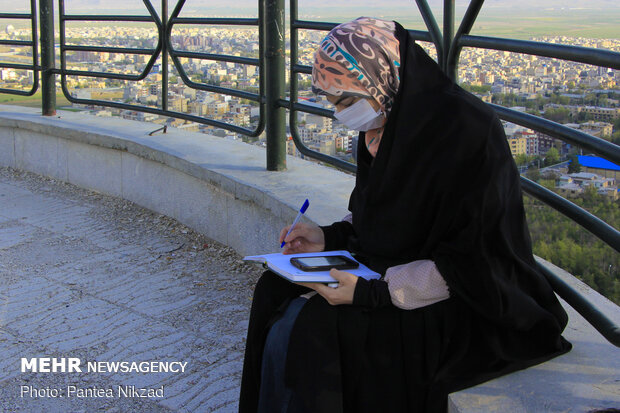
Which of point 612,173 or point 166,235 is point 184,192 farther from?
point 612,173

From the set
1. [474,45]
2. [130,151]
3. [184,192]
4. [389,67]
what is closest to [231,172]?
[184,192]

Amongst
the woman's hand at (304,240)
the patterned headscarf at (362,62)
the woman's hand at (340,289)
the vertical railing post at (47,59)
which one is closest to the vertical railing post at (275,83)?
the woman's hand at (304,240)

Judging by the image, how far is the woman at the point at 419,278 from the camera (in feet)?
7.10

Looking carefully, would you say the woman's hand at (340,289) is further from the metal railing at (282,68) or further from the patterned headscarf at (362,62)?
the metal railing at (282,68)

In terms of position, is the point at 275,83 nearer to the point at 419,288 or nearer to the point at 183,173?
the point at 183,173

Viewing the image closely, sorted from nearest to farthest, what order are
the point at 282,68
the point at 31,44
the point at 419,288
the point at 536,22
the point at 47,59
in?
the point at 419,288
the point at 536,22
the point at 282,68
the point at 47,59
the point at 31,44

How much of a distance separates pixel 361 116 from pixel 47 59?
524 cm

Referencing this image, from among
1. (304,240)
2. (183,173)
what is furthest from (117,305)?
(304,240)

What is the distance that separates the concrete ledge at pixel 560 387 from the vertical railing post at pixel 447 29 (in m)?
1.19

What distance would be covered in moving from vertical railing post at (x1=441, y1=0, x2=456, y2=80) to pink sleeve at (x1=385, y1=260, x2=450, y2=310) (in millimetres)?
1161

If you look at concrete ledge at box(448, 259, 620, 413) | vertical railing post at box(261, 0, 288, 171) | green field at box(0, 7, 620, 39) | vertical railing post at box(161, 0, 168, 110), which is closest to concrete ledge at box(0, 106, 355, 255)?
vertical railing post at box(261, 0, 288, 171)

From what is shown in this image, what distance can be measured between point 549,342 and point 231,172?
268 centimetres

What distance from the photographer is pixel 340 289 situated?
2.23 metres

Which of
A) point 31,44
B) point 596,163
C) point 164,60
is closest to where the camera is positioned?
point 596,163
